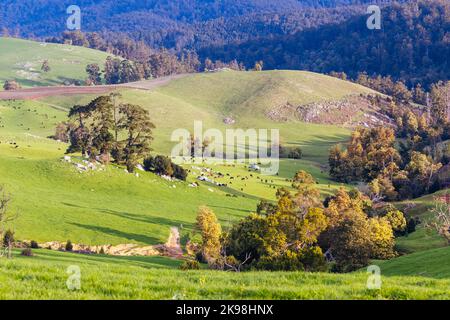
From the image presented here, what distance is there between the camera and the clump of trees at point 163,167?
79438 millimetres

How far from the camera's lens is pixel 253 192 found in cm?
8556

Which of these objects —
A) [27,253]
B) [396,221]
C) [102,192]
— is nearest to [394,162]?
[396,221]

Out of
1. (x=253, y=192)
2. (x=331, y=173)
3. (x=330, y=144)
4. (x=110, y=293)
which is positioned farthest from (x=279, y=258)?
(x=330, y=144)

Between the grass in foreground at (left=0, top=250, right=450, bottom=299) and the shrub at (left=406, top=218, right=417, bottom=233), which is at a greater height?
the grass in foreground at (left=0, top=250, right=450, bottom=299)

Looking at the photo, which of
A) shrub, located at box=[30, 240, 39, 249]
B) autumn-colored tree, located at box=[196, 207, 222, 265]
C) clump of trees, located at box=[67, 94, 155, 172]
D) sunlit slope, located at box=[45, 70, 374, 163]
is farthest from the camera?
sunlit slope, located at box=[45, 70, 374, 163]

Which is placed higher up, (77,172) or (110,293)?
(77,172)

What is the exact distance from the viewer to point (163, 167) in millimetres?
79188

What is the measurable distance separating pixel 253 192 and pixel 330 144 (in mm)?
65689

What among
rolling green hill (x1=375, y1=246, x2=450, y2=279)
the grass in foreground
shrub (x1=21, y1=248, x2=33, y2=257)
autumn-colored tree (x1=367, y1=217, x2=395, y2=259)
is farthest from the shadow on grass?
the grass in foreground

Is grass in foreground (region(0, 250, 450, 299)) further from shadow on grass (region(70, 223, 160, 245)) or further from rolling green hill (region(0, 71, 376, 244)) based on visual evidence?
shadow on grass (region(70, 223, 160, 245))

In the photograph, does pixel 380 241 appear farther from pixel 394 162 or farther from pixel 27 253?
pixel 394 162

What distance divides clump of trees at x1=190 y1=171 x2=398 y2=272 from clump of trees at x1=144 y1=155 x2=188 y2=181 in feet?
96.6

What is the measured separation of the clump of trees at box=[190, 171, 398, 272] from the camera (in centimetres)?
4306
